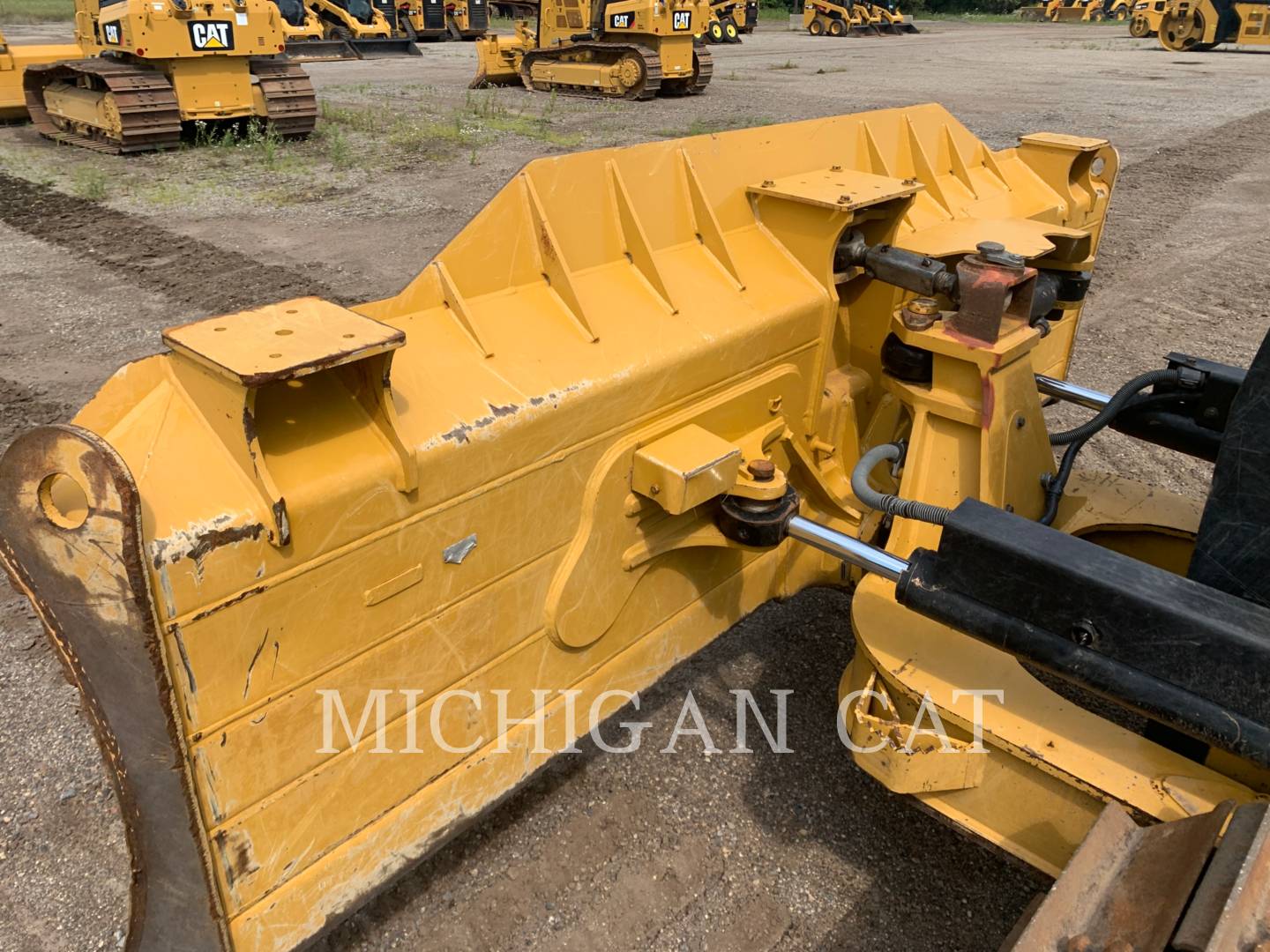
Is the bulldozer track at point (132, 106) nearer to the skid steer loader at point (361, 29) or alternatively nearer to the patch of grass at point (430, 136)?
the patch of grass at point (430, 136)

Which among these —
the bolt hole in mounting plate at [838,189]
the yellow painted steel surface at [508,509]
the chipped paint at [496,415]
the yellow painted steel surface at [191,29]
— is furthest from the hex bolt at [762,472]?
the yellow painted steel surface at [191,29]

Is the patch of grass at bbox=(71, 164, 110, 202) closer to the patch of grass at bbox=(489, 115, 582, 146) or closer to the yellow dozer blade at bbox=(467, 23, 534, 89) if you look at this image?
the patch of grass at bbox=(489, 115, 582, 146)

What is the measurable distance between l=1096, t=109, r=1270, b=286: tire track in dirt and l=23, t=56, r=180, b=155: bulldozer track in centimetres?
972

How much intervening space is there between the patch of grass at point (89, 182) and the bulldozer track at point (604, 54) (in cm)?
867

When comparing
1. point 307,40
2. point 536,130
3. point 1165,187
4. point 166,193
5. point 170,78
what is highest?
point 307,40

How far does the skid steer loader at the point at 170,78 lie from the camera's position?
1027 centimetres

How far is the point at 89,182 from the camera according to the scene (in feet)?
29.7

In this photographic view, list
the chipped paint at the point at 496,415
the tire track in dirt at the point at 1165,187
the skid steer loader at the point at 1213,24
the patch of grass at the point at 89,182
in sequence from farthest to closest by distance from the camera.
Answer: the skid steer loader at the point at 1213,24, the patch of grass at the point at 89,182, the tire track in dirt at the point at 1165,187, the chipped paint at the point at 496,415

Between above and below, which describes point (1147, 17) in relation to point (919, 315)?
above

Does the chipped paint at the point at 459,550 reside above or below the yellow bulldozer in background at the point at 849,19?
below

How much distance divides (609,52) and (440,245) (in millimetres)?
10349

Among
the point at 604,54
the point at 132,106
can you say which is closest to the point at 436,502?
the point at 132,106

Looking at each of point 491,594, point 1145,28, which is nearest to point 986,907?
point 491,594

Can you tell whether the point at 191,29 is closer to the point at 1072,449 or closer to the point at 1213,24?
the point at 1072,449
